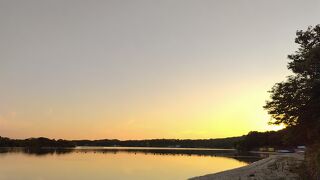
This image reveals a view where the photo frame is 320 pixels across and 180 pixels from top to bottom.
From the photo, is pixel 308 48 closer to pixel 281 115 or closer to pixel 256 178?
pixel 281 115

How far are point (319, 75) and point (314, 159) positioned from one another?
14117mm

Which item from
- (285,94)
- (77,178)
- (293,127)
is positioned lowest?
(77,178)

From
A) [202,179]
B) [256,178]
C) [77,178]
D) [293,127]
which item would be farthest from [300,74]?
[77,178]

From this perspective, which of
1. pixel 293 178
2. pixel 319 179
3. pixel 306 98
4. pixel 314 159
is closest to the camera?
pixel 319 179

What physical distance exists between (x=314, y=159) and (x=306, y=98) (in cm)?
1387

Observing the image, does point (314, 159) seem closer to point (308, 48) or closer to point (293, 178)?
point (293, 178)

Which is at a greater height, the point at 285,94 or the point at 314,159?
the point at 285,94

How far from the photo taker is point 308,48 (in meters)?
55.1

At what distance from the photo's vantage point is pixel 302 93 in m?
52.1

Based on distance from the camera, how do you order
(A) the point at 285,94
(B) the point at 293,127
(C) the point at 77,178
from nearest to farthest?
(A) the point at 285,94 → (B) the point at 293,127 → (C) the point at 77,178

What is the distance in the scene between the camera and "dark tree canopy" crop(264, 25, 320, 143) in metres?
50.2

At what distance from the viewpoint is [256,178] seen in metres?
47.7

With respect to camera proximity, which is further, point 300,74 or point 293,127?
point 293,127

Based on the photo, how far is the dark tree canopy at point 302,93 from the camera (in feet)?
165
